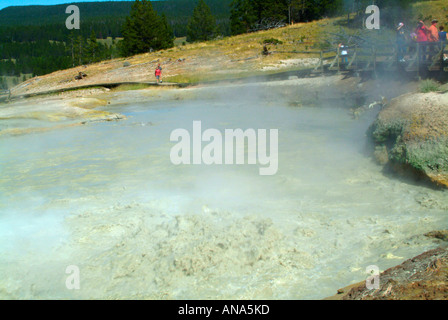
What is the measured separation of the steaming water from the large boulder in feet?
0.91

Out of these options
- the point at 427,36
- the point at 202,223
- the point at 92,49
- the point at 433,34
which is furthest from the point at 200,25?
the point at 202,223

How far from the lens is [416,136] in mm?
6398

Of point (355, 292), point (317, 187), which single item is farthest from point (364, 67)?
point (355, 292)

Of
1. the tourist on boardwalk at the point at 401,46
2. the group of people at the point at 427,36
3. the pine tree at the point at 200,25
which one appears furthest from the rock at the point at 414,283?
the pine tree at the point at 200,25

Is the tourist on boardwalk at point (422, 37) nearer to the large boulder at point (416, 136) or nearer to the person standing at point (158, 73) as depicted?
the large boulder at point (416, 136)

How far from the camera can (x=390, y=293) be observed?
2.77 m

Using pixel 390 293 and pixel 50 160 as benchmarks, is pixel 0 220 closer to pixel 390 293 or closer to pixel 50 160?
pixel 50 160

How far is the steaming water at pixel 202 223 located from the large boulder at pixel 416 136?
0.28 m

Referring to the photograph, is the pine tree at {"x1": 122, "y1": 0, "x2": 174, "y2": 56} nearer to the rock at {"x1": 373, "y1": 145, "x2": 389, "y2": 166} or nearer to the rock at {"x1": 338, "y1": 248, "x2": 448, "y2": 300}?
the rock at {"x1": 373, "y1": 145, "x2": 389, "y2": 166}

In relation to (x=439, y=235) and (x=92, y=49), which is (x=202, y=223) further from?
(x=92, y=49)

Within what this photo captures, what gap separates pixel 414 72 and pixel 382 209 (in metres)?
7.29

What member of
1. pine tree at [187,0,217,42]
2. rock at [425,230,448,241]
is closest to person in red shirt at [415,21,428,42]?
rock at [425,230,448,241]

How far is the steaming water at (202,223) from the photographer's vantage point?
3.87m
